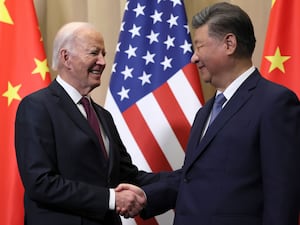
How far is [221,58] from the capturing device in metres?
2.03

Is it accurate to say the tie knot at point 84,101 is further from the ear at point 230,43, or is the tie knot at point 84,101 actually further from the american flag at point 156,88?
the ear at point 230,43

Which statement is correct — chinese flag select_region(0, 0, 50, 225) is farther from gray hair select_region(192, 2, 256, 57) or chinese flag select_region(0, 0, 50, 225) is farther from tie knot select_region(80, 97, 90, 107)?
gray hair select_region(192, 2, 256, 57)

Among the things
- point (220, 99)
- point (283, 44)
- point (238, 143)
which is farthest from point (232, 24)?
Answer: point (283, 44)

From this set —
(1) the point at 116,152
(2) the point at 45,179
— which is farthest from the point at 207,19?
(2) the point at 45,179

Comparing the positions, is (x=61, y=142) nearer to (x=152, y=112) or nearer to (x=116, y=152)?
(x=116, y=152)

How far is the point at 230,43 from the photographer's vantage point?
6.57 feet

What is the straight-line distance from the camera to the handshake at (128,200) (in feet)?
6.98

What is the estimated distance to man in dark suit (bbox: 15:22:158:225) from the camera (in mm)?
2020

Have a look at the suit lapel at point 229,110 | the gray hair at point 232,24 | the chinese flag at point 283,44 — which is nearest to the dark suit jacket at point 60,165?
the suit lapel at point 229,110

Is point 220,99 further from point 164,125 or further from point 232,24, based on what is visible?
point 164,125

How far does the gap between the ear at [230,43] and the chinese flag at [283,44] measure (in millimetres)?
538

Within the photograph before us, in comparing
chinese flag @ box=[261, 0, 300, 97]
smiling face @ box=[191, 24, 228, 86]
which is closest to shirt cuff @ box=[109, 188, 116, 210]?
smiling face @ box=[191, 24, 228, 86]

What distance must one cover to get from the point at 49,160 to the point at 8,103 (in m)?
0.70

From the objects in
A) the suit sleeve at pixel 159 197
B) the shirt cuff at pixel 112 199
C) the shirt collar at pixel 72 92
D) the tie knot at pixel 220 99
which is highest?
the shirt collar at pixel 72 92
